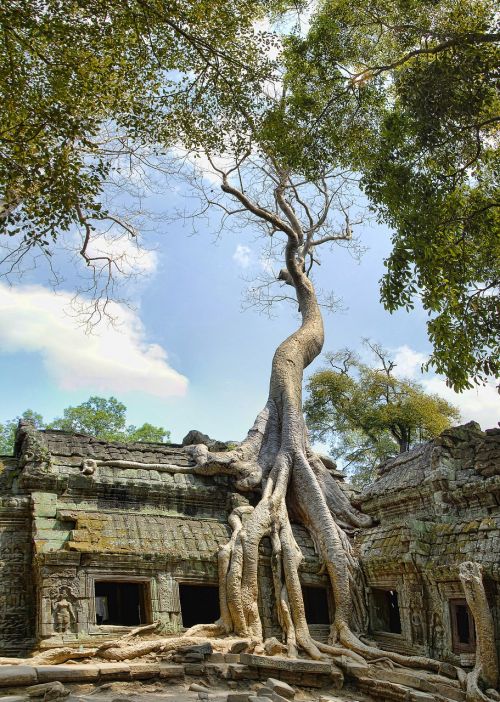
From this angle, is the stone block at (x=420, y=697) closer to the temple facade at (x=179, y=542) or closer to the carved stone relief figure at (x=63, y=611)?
the temple facade at (x=179, y=542)

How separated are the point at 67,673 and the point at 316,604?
5308 mm

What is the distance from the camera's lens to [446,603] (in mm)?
9430

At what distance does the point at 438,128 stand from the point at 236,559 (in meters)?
7.17

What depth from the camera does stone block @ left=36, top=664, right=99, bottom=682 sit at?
24.0ft

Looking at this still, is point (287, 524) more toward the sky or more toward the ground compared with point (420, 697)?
more toward the sky

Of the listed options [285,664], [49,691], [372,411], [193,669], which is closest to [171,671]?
[193,669]

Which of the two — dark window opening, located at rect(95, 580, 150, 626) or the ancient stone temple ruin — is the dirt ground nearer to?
the ancient stone temple ruin

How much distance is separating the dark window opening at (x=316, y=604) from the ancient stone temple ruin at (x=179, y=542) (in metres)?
0.02

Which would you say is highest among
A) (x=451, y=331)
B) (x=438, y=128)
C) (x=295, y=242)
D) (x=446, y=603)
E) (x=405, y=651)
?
(x=295, y=242)

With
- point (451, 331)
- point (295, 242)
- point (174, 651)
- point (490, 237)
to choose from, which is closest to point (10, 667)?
point (174, 651)

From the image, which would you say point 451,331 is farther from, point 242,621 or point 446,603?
point 242,621

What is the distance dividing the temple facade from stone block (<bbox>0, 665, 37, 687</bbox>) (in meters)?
1.56

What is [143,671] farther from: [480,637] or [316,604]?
[316,604]

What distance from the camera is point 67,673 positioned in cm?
746
